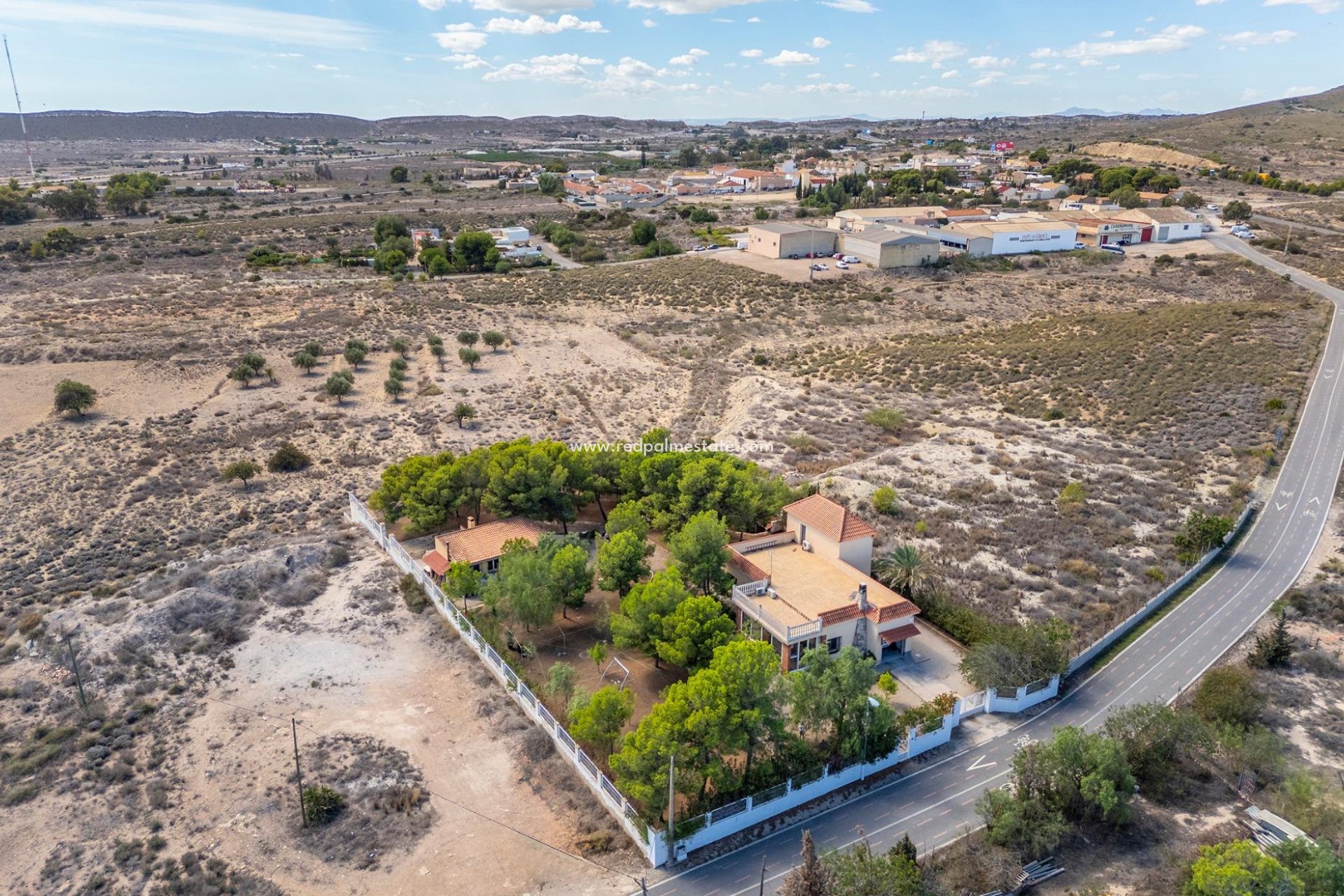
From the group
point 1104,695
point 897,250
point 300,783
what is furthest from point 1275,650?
point 897,250

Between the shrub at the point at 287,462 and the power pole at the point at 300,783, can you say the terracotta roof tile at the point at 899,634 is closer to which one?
the power pole at the point at 300,783

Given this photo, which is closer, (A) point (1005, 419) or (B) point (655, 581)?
(B) point (655, 581)

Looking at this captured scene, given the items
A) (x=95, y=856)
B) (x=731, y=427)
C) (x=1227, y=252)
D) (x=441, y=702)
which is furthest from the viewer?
(x=1227, y=252)

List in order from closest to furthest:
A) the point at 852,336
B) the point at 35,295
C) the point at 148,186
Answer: the point at 852,336
the point at 35,295
the point at 148,186

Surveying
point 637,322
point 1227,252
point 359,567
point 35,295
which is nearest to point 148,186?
point 35,295

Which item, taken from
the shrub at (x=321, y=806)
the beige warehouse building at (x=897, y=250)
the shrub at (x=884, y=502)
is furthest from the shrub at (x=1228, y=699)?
the beige warehouse building at (x=897, y=250)

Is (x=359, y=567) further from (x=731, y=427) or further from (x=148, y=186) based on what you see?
(x=148, y=186)

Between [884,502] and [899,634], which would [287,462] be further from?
[899,634]

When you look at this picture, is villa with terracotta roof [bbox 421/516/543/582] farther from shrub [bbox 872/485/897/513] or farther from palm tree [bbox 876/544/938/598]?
shrub [bbox 872/485/897/513]
